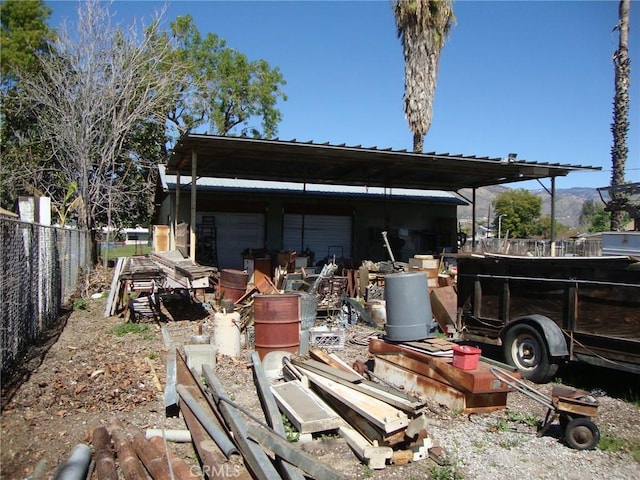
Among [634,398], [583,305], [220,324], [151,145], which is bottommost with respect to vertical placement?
[634,398]

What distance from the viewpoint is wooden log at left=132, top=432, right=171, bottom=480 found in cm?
382

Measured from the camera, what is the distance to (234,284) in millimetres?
12391

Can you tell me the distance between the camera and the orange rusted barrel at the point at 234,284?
12.2m

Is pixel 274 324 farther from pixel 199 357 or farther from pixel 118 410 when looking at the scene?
pixel 118 410

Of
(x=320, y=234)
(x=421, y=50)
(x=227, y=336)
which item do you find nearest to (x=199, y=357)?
(x=227, y=336)

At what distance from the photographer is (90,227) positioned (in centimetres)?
2064

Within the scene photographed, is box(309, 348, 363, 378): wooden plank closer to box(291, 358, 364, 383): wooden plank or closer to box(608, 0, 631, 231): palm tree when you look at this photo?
box(291, 358, 364, 383): wooden plank

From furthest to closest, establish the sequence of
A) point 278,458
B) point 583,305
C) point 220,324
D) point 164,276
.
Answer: point 164,276
point 220,324
point 583,305
point 278,458

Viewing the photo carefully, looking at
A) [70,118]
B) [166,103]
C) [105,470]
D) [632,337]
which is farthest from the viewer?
[166,103]

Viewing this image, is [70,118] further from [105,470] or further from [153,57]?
[105,470]

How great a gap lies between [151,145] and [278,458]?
22775 mm

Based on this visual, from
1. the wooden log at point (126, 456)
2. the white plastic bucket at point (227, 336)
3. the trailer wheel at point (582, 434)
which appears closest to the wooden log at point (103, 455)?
the wooden log at point (126, 456)

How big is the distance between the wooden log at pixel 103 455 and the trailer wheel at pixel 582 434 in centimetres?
404

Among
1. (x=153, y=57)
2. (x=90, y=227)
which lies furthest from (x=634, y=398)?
(x=153, y=57)
